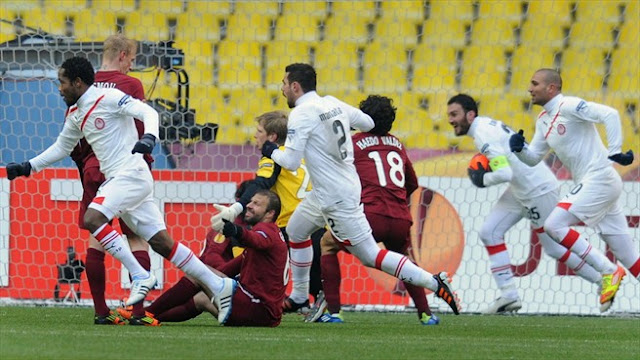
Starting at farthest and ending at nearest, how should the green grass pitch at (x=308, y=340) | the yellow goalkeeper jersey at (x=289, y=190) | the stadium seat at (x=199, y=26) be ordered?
the stadium seat at (x=199, y=26) → the yellow goalkeeper jersey at (x=289, y=190) → the green grass pitch at (x=308, y=340)

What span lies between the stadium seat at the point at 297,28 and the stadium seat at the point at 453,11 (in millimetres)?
1260

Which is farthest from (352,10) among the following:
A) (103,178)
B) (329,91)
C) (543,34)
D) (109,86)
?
(103,178)

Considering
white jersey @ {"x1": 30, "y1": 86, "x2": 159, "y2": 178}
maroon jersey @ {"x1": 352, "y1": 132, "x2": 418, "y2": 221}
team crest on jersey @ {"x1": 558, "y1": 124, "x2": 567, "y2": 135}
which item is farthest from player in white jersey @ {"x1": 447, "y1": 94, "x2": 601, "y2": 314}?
white jersey @ {"x1": 30, "y1": 86, "x2": 159, "y2": 178}

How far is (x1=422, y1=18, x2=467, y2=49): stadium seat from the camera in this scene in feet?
40.0

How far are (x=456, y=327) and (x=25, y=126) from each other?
4413mm

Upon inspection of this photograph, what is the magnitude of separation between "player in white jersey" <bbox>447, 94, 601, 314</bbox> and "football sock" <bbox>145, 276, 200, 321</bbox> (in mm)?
3065

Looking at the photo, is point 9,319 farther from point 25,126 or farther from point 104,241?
point 25,126

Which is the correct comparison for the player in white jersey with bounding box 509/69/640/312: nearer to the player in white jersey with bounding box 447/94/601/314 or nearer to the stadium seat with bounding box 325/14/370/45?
the player in white jersey with bounding box 447/94/601/314

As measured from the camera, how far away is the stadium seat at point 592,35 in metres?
11.9

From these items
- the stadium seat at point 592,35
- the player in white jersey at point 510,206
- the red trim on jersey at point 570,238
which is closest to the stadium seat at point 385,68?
the stadium seat at point 592,35

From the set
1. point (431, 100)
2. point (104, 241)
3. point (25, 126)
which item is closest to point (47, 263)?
point (25, 126)

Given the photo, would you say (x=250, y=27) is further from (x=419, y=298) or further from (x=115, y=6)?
(x=419, y=298)

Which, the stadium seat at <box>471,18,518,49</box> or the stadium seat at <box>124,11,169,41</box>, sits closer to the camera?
the stadium seat at <box>124,11,169,41</box>

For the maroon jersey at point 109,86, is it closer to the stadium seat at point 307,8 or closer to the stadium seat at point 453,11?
the stadium seat at point 307,8
